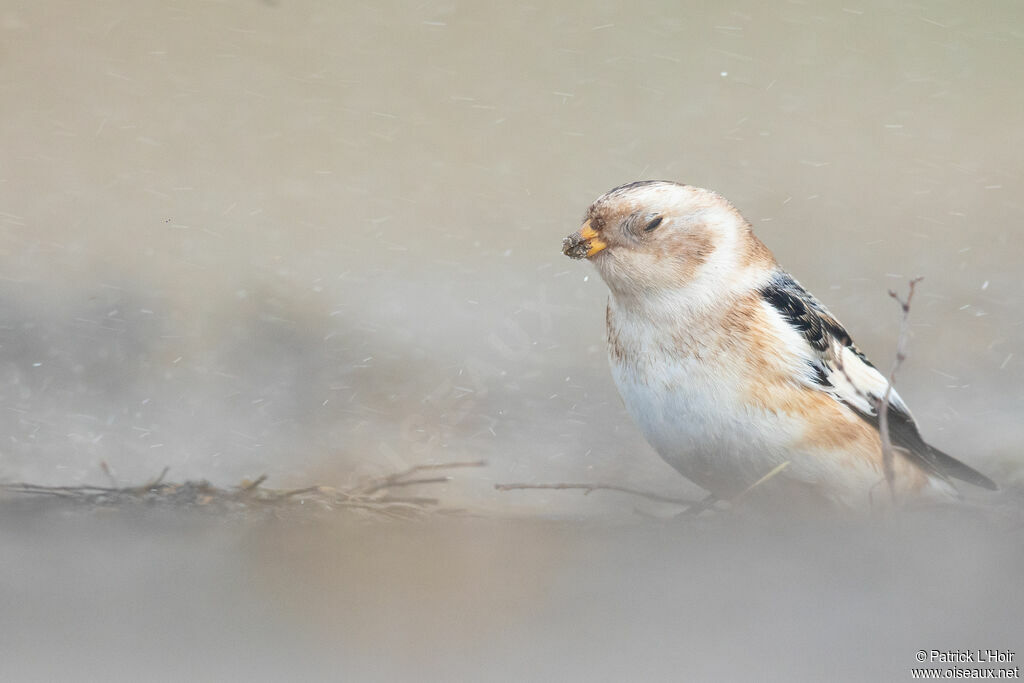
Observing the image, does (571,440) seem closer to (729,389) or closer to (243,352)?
(243,352)

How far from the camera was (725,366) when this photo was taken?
12.5 ft

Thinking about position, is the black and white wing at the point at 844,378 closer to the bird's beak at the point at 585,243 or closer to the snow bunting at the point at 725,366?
the snow bunting at the point at 725,366

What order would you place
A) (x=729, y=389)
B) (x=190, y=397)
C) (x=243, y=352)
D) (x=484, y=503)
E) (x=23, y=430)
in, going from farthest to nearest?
(x=243, y=352)
(x=190, y=397)
(x=23, y=430)
(x=484, y=503)
(x=729, y=389)

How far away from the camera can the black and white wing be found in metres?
4.04

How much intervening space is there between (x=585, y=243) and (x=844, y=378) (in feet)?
3.70

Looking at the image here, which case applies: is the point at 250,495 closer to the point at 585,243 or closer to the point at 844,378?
the point at 585,243

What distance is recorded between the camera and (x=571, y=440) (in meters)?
6.78

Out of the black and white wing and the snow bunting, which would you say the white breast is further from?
the black and white wing

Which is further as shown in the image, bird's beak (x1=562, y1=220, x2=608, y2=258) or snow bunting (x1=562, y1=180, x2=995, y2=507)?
bird's beak (x1=562, y1=220, x2=608, y2=258)

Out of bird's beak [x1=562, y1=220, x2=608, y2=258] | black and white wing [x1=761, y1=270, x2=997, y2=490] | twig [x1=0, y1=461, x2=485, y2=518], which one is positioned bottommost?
twig [x1=0, y1=461, x2=485, y2=518]

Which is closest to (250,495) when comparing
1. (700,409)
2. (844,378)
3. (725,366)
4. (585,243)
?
(585,243)

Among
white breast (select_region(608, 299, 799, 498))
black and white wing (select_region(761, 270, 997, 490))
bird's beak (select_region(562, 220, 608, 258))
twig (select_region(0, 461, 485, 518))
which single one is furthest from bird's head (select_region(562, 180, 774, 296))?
twig (select_region(0, 461, 485, 518))

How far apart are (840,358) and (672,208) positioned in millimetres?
914

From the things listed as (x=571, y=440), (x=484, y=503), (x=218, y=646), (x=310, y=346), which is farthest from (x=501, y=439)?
(x=218, y=646)
